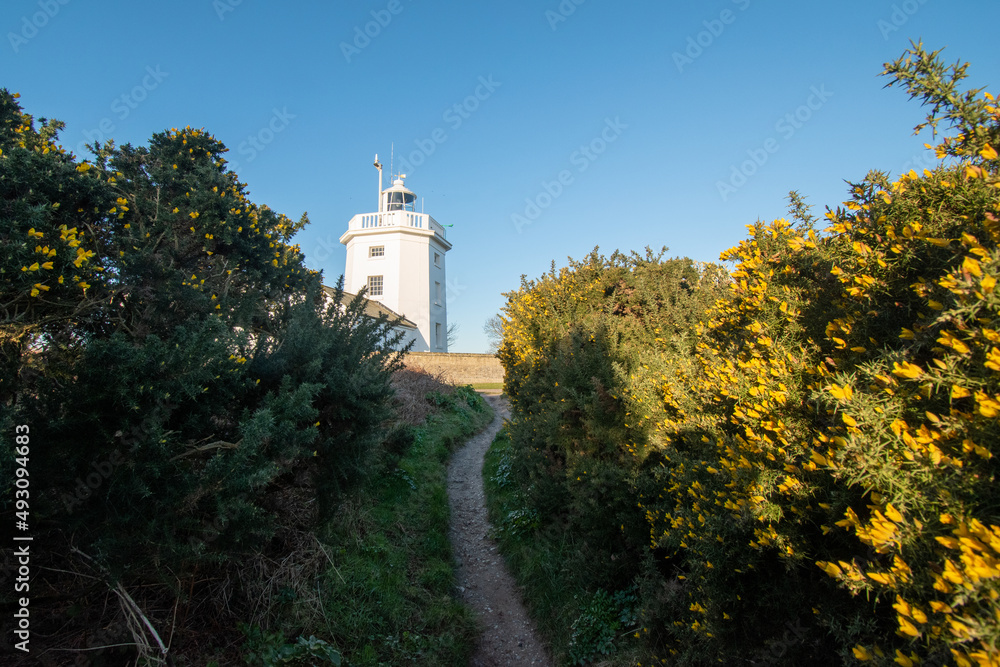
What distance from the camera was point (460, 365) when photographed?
2570 centimetres

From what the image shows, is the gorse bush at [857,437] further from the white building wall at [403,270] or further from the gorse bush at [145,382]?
the white building wall at [403,270]

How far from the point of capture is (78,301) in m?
3.64

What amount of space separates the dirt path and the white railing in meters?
22.1

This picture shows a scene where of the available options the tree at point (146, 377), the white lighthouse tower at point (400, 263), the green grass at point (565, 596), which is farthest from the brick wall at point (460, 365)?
the tree at point (146, 377)

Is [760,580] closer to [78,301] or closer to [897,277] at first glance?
[897,277]

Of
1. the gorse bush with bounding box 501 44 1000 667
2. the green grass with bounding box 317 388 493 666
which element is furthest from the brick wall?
the gorse bush with bounding box 501 44 1000 667

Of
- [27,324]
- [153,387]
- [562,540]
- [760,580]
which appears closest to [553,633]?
[562,540]

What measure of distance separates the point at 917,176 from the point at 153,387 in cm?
451

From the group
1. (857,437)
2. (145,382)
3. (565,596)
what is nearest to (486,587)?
(565,596)

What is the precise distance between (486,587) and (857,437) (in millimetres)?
5925

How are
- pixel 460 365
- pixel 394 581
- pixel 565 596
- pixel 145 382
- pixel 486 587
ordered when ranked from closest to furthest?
pixel 145 382, pixel 565 596, pixel 394 581, pixel 486 587, pixel 460 365

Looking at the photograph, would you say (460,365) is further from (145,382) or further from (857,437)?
(857,437)

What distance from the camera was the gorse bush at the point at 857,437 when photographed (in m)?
1.62

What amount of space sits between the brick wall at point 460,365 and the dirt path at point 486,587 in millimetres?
11771
